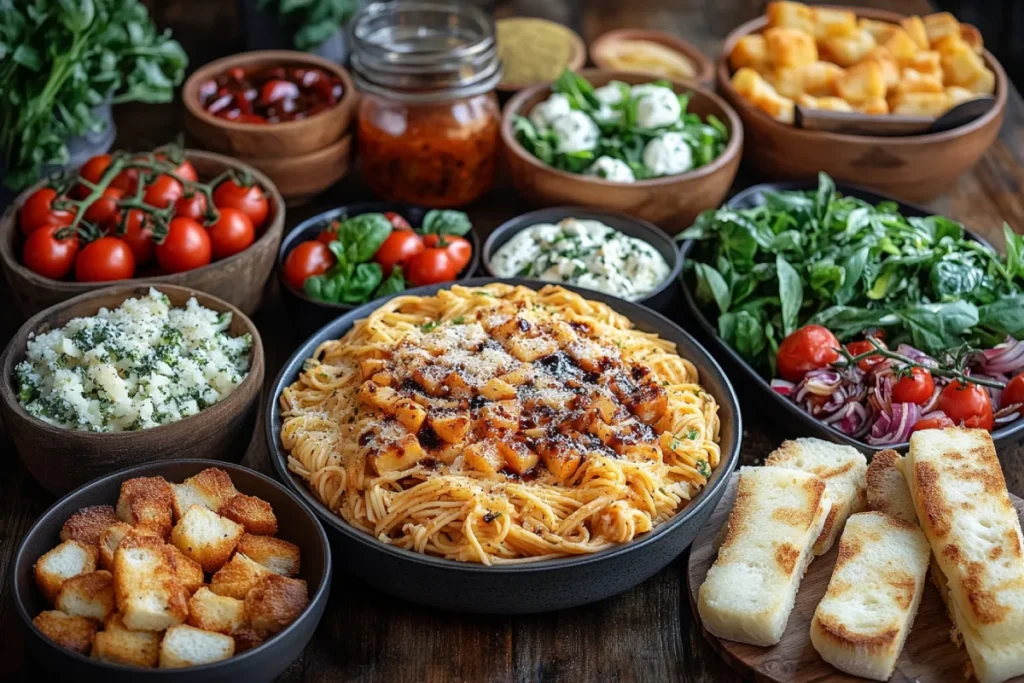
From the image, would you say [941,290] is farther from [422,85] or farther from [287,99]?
[287,99]

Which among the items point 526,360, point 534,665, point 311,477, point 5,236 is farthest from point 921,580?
point 5,236

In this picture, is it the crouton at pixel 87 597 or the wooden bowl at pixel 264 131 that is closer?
the crouton at pixel 87 597

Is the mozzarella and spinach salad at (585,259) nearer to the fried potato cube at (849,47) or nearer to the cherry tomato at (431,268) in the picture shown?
the cherry tomato at (431,268)

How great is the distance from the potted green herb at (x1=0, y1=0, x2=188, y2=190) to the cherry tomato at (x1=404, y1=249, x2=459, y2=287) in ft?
5.29

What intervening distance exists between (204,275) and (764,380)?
2.13 metres

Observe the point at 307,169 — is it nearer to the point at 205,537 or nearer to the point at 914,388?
the point at 205,537

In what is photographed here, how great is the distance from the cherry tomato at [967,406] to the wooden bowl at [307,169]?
2.92 meters

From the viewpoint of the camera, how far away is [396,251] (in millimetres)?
4309

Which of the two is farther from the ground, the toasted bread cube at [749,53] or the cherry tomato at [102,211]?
the cherry tomato at [102,211]

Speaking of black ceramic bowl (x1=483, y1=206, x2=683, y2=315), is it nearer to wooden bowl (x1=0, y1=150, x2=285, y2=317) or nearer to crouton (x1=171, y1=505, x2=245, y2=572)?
wooden bowl (x1=0, y1=150, x2=285, y2=317)

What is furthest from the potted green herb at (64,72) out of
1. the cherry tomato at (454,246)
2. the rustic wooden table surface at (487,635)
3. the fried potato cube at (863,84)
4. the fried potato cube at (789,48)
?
the fried potato cube at (863,84)

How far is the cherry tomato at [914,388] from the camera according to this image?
11.9ft

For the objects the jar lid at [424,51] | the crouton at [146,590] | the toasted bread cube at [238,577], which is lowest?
the toasted bread cube at [238,577]

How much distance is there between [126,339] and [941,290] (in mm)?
2985
